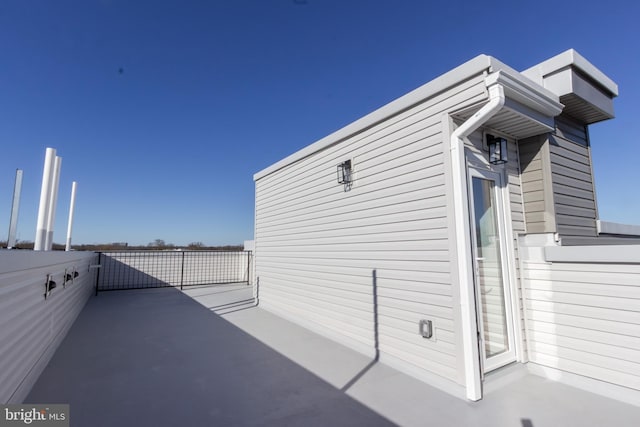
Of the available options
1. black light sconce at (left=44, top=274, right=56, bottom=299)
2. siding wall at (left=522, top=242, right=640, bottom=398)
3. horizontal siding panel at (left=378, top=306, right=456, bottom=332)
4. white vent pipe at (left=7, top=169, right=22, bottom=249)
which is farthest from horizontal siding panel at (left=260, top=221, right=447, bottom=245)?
white vent pipe at (left=7, top=169, right=22, bottom=249)

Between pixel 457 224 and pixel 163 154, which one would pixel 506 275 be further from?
pixel 163 154

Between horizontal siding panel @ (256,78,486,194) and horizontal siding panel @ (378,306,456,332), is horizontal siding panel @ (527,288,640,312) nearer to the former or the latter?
horizontal siding panel @ (378,306,456,332)

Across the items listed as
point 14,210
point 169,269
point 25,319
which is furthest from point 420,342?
point 169,269

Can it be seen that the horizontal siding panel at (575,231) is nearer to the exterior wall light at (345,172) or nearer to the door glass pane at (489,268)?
the door glass pane at (489,268)

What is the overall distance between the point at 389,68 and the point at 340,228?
14.7 feet

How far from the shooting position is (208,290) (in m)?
8.45

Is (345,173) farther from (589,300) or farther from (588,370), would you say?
(588,370)

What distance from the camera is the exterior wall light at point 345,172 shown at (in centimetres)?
364

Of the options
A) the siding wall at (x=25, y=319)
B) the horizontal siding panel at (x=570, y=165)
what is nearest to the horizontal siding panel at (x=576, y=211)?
the horizontal siding panel at (x=570, y=165)

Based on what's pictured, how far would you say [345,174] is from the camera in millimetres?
3680

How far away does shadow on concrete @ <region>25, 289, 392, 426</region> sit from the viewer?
197 centimetres

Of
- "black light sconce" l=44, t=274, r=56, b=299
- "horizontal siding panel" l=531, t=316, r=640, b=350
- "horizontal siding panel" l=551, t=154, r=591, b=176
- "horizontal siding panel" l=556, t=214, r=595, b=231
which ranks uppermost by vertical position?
"horizontal siding panel" l=551, t=154, r=591, b=176

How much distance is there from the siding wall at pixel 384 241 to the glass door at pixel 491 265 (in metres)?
0.39

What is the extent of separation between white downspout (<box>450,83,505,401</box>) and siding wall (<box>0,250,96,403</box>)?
299cm
